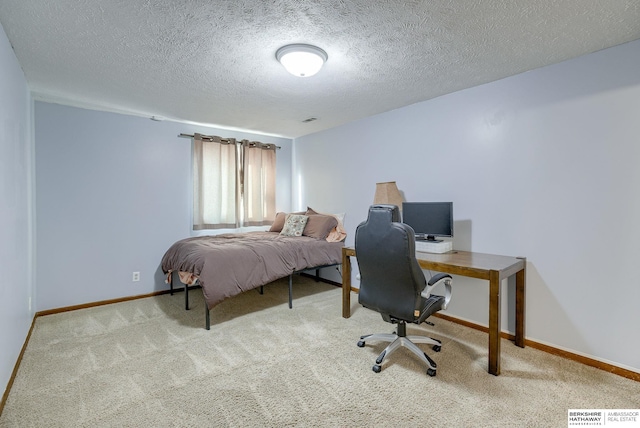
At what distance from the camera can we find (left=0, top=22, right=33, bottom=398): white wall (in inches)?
76.3

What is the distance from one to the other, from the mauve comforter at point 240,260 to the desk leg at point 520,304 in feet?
6.91

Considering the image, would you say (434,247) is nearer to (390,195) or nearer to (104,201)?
(390,195)

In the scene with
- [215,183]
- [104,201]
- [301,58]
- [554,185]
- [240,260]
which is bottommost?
[240,260]

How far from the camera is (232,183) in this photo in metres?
4.70

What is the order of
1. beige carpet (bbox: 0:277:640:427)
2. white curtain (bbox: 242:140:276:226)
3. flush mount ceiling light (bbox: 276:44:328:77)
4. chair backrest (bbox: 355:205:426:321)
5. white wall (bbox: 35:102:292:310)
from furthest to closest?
white curtain (bbox: 242:140:276:226), white wall (bbox: 35:102:292:310), flush mount ceiling light (bbox: 276:44:328:77), chair backrest (bbox: 355:205:426:321), beige carpet (bbox: 0:277:640:427)

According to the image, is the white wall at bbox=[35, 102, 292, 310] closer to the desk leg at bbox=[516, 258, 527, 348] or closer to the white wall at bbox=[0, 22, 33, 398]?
the white wall at bbox=[0, 22, 33, 398]

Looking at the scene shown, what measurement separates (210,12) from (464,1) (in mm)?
1448

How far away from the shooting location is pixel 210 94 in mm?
3162

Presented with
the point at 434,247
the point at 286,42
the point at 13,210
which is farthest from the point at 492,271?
the point at 13,210

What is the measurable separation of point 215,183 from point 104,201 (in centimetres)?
138

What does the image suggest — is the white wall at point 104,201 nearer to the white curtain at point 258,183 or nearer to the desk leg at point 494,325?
the white curtain at point 258,183

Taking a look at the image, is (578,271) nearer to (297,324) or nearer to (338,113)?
(297,324)

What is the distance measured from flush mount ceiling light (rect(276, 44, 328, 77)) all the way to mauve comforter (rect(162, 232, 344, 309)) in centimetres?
186

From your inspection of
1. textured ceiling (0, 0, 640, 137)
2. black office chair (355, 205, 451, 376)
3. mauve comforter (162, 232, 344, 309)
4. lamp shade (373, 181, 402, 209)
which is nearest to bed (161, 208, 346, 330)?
mauve comforter (162, 232, 344, 309)
